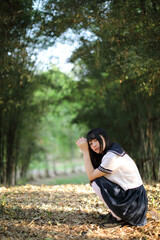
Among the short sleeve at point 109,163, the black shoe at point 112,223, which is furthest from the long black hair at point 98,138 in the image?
the black shoe at point 112,223

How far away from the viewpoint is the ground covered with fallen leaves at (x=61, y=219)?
7.23ft

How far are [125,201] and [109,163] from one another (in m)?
0.36

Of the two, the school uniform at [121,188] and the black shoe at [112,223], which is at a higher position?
the school uniform at [121,188]

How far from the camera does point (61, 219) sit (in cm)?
262

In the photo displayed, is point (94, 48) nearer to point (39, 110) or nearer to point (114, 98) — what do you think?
point (114, 98)

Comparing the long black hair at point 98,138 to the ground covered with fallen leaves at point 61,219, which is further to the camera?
the long black hair at point 98,138

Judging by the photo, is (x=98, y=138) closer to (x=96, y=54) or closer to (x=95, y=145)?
(x=95, y=145)

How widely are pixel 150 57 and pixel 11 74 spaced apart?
2085 millimetres

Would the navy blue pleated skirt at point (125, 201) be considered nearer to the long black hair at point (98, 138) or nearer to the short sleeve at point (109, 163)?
the short sleeve at point (109, 163)

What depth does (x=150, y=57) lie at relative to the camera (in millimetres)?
3307

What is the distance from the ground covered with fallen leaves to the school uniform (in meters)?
0.16

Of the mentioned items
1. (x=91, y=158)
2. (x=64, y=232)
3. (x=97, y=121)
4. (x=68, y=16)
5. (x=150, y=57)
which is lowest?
(x=64, y=232)

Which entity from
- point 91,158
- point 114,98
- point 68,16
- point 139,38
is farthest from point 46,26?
point 114,98

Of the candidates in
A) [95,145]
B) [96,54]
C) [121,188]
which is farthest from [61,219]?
[96,54]
